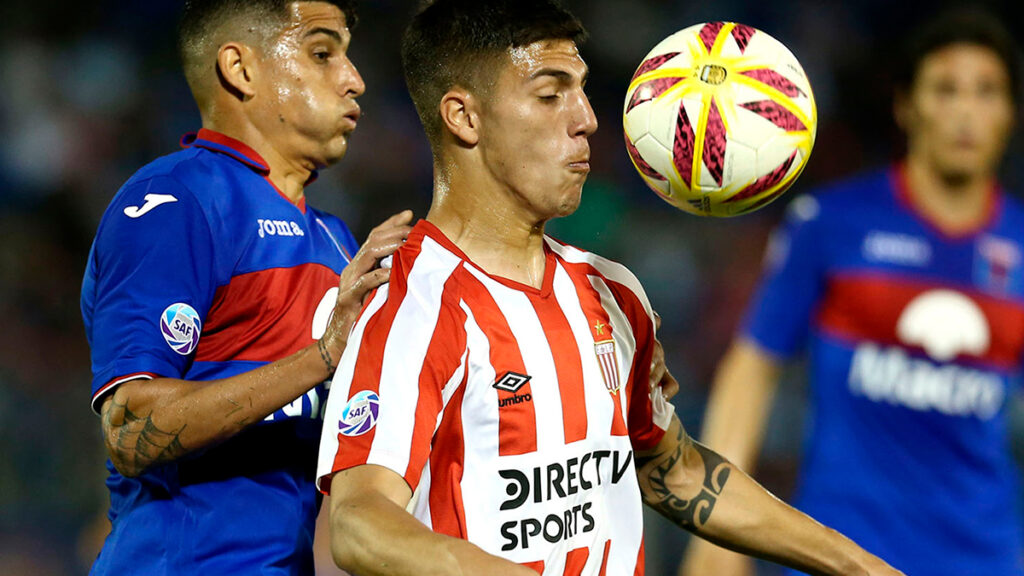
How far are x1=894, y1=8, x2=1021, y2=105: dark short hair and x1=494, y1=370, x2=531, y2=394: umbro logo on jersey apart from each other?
3.33 m

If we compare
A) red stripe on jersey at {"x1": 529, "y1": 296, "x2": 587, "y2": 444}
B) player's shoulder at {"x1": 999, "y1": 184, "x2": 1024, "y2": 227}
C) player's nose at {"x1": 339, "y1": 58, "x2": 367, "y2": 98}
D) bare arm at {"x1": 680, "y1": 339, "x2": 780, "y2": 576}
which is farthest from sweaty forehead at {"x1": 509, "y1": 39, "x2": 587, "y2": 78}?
player's shoulder at {"x1": 999, "y1": 184, "x2": 1024, "y2": 227}

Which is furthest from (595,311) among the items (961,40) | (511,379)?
(961,40)

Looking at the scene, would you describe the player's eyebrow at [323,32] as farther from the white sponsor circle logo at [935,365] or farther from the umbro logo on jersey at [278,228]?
the white sponsor circle logo at [935,365]

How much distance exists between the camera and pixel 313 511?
10.9 ft

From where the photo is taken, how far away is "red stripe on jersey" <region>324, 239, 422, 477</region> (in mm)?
2541

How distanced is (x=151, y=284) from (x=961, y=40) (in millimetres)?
3845

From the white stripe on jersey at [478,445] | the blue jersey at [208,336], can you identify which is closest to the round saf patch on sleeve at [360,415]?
the white stripe on jersey at [478,445]

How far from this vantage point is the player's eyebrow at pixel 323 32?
3559 mm

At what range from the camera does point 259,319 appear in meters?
3.19

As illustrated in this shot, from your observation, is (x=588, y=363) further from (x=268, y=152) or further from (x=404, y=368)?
(x=268, y=152)

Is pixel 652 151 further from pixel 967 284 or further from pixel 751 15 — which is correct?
pixel 751 15

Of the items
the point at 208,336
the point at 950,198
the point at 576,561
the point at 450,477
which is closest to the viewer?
the point at 450,477

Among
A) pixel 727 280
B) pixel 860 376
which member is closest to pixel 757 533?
pixel 860 376

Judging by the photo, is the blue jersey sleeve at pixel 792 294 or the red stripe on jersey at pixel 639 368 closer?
the red stripe on jersey at pixel 639 368
